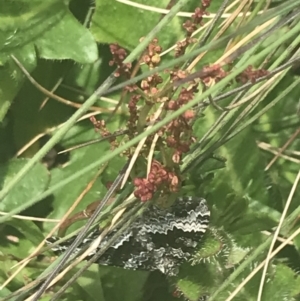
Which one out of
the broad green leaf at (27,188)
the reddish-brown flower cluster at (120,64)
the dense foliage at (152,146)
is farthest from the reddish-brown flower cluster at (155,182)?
the broad green leaf at (27,188)

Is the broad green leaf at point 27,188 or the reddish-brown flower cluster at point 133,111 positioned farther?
the broad green leaf at point 27,188

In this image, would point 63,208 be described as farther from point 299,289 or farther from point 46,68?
point 299,289

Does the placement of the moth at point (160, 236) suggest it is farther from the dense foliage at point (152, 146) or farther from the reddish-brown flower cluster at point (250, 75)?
the reddish-brown flower cluster at point (250, 75)

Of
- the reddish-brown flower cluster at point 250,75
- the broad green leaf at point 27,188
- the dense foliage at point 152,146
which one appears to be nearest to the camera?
the reddish-brown flower cluster at point 250,75

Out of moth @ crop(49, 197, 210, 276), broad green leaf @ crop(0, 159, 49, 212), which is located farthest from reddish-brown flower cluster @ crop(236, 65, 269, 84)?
broad green leaf @ crop(0, 159, 49, 212)

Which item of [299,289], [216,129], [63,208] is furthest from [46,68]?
[299,289]
